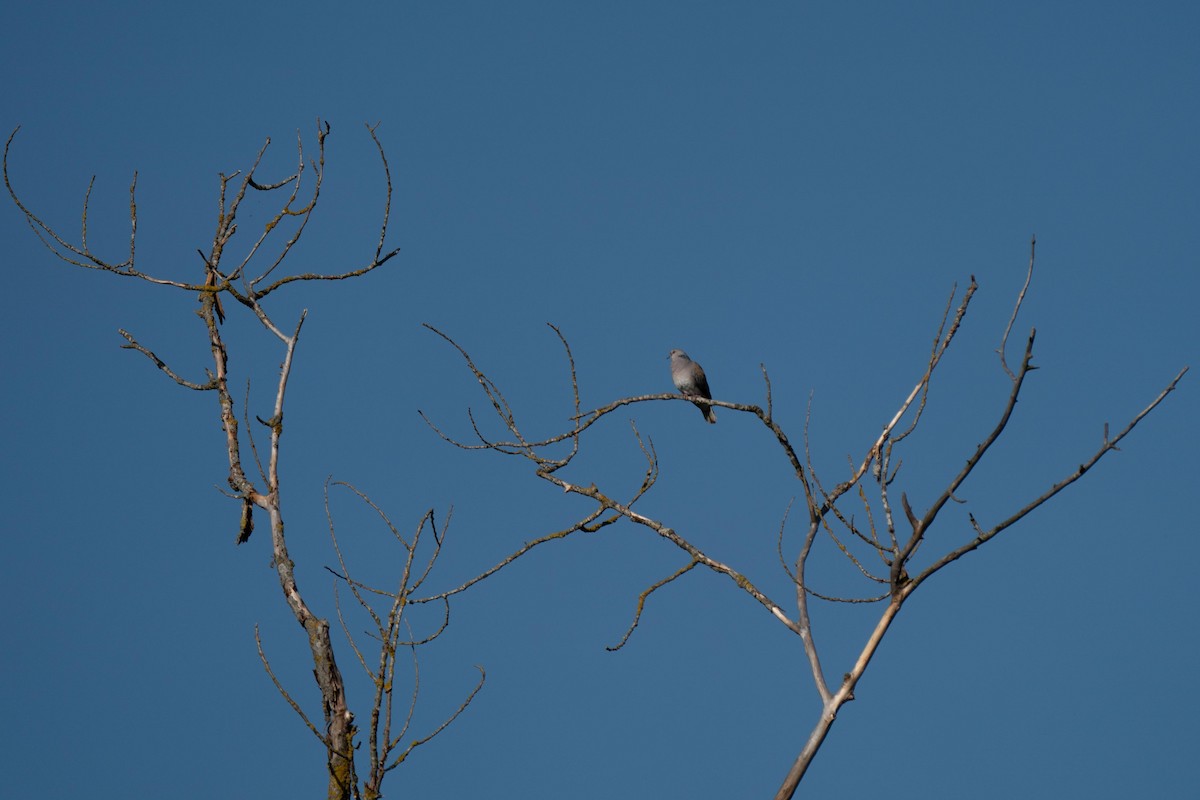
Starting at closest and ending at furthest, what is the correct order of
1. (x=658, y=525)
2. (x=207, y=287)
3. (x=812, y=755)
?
(x=812, y=755) < (x=658, y=525) < (x=207, y=287)

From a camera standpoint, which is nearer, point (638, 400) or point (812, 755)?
point (812, 755)

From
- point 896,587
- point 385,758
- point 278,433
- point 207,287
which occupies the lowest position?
point 896,587

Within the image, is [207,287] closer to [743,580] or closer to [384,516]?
[384,516]

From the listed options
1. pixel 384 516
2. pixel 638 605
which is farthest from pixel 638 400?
pixel 384 516

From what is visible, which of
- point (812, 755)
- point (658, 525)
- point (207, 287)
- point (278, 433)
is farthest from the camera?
point (207, 287)

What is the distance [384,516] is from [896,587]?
2.37 meters

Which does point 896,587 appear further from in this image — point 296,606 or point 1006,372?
point 296,606

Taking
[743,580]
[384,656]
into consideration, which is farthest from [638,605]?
[384,656]

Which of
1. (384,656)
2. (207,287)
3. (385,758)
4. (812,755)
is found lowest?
(812,755)

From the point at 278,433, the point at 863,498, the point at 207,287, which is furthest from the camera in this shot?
the point at 207,287

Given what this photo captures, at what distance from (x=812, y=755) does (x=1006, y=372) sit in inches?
54.9

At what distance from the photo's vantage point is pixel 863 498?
179 inches

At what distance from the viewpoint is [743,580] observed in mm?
4707

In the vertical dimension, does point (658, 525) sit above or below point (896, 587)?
above
